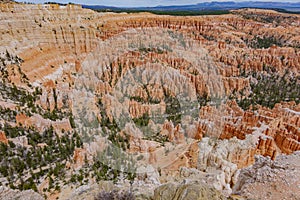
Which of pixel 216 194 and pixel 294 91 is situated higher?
pixel 216 194

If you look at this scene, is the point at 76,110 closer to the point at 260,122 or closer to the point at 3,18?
the point at 260,122

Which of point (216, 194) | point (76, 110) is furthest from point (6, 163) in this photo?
point (216, 194)

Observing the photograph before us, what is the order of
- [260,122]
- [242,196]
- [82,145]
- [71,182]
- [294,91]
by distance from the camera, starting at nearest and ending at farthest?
[242,196] < [71,182] < [82,145] < [260,122] < [294,91]

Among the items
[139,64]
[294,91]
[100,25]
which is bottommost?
[294,91]

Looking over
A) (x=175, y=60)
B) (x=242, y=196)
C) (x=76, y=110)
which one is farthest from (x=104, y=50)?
(x=242, y=196)

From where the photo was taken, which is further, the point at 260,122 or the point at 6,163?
the point at 260,122

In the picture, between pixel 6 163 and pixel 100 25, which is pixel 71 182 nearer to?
pixel 6 163

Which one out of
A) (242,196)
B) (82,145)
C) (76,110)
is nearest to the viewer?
(242,196)
